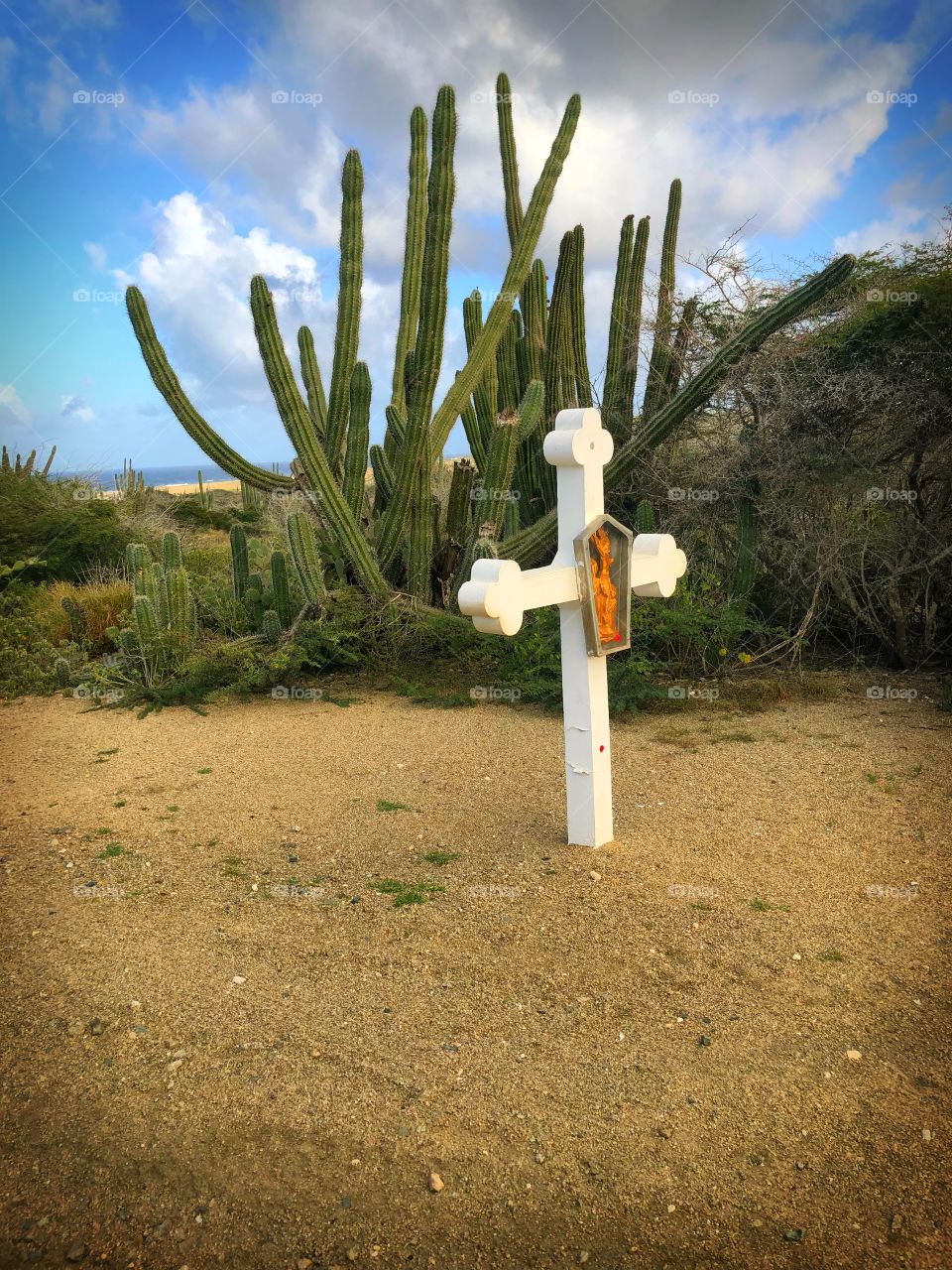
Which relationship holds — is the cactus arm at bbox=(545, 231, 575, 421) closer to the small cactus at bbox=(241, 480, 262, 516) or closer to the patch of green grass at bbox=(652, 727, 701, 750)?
the patch of green grass at bbox=(652, 727, 701, 750)

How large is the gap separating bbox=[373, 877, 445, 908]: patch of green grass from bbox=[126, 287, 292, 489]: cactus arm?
15.6ft

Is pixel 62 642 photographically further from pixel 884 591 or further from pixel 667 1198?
pixel 667 1198

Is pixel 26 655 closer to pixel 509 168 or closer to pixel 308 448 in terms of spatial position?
pixel 308 448

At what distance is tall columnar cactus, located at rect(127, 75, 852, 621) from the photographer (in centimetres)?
748

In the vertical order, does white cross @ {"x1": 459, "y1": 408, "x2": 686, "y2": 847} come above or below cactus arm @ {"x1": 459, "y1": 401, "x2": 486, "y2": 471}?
below

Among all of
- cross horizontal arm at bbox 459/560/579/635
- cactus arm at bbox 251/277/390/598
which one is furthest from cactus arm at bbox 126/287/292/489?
cross horizontal arm at bbox 459/560/579/635

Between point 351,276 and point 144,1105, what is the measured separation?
6552 mm

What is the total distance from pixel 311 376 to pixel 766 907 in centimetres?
688

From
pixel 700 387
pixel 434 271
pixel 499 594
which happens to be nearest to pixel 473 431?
pixel 434 271

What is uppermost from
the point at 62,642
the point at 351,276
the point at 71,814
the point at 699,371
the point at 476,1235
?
the point at 351,276

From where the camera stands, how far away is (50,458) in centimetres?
1669

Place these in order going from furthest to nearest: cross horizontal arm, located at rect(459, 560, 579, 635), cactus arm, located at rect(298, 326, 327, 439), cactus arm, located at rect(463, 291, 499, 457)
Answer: cactus arm, located at rect(298, 326, 327, 439)
cactus arm, located at rect(463, 291, 499, 457)
cross horizontal arm, located at rect(459, 560, 579, 635)

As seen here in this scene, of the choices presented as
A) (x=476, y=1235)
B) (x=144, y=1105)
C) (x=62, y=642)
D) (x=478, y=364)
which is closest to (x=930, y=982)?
(x=476, y=1235)

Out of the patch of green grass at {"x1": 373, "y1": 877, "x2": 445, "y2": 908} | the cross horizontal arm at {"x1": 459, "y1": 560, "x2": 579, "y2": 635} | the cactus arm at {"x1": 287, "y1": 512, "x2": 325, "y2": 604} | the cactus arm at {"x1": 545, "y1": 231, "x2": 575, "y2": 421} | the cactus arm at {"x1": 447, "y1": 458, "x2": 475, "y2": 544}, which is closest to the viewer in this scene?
the cross horizontal arm at {"x1": 459, "y1": 560, "x2": 579, "y2": 635}
